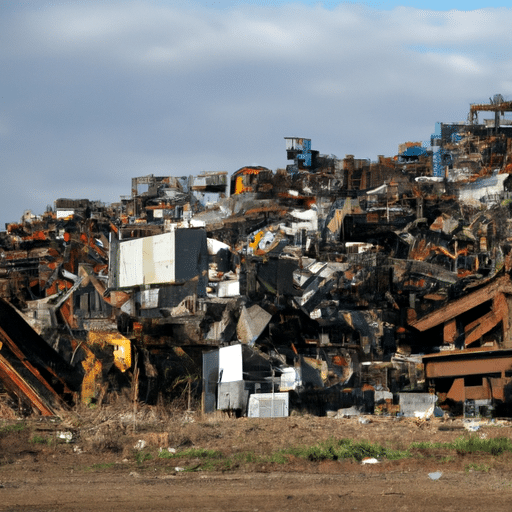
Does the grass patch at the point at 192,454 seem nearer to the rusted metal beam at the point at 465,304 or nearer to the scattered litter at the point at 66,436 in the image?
the scattered litter at the point at 66,436

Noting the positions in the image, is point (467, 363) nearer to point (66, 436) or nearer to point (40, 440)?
point (66, 436)

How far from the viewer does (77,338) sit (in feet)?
60.6

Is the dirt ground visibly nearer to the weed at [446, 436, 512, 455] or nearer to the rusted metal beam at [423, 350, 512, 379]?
the weed at [446, 436, 512, 455]

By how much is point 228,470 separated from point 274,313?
8.96m

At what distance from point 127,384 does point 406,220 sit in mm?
21362

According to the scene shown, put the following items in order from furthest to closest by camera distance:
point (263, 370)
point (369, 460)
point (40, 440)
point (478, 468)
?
point (263, 370) → point (40, 440) → point (369, 460) → point (478, 468)

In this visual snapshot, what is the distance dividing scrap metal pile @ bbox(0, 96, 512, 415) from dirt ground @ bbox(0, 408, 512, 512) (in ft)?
8.58

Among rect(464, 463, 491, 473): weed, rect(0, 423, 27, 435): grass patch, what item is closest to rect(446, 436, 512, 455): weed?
rect(464, 463, 491, 473): weed

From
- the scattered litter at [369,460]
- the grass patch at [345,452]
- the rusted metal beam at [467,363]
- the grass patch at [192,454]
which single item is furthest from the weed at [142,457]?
the rusted metal beam at [467,363]

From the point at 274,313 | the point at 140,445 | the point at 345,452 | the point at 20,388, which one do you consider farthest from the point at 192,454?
the point at 274,313

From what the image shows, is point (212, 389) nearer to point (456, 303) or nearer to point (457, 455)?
point (456, 303)

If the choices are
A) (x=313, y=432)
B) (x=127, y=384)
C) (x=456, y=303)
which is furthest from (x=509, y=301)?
(x=127, y=384)

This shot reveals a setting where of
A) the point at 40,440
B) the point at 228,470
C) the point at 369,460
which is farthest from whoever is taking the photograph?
the point at 40,440

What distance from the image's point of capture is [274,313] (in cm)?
1897
